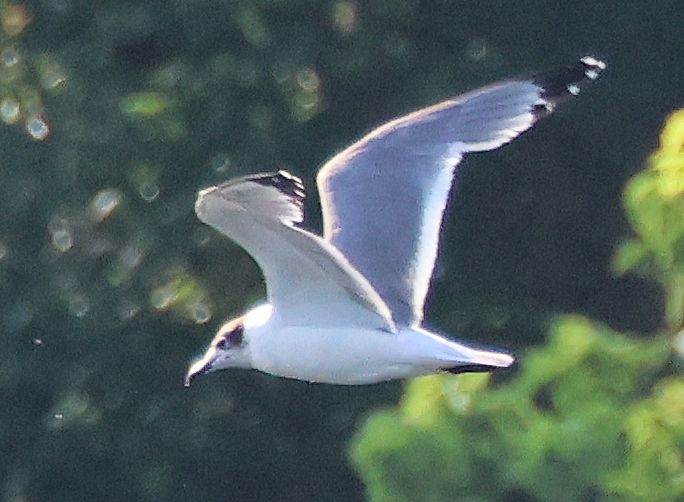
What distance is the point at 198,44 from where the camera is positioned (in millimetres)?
6324

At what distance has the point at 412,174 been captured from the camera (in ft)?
14.7

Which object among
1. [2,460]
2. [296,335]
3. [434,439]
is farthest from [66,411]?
[296,335]

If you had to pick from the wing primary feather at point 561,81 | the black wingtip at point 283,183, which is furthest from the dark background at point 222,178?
the black wingtip at point 283,183

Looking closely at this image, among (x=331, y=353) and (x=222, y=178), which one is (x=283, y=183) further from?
(x=222, y=178)

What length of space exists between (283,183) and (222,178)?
8.07 feet

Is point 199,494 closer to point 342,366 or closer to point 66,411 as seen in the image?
point 66,411

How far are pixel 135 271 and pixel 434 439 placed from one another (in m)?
1.79

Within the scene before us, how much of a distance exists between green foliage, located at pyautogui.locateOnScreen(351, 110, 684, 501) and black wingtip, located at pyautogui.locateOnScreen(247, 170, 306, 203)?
2.80 feet

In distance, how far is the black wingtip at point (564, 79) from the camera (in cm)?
442

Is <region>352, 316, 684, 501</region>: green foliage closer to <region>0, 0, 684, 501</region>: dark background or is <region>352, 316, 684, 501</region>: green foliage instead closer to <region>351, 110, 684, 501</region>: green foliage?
<region>351, 110, 684, 501</region>: green foliage

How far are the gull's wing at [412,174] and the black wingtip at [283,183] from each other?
64 cm

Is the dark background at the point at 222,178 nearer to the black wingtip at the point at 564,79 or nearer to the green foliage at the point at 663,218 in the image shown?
the black wingtip at the point at 564,79

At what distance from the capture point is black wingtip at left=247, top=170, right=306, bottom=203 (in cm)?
362

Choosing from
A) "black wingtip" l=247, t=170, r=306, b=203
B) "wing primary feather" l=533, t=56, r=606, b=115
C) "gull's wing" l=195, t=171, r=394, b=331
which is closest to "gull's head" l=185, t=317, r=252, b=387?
"gull's wing" l=195, t=171, r=394, b=331
